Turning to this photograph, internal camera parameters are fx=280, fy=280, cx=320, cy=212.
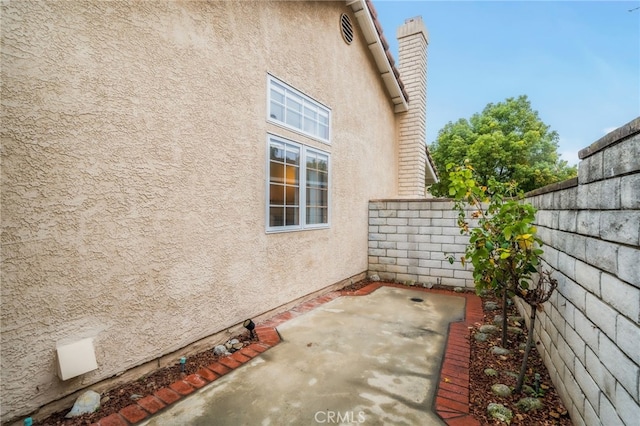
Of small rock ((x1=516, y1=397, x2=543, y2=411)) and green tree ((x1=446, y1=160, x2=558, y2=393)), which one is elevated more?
green tree ((x1=446, y1=160, x2=558, y2=393))

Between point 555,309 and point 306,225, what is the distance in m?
3.48

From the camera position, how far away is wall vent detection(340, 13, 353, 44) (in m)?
6.14

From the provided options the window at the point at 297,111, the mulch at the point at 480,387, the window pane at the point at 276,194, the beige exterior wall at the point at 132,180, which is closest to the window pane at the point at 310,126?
the window at the point at 297,111

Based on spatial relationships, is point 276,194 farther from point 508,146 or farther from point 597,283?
point 508,146

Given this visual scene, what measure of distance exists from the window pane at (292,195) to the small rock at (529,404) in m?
3.60

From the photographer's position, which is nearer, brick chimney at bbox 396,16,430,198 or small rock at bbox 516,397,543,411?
small rock at bbox 516,397,543,411

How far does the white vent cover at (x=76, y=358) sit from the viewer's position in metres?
2.15

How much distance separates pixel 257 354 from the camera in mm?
3223

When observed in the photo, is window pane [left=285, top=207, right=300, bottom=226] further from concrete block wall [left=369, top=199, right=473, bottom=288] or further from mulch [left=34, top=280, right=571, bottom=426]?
concrete block wall [left=369, top=199, right=473, bottom=288]

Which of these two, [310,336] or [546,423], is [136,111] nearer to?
[310,336]

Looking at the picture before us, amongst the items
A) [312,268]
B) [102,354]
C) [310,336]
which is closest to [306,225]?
[312,268]

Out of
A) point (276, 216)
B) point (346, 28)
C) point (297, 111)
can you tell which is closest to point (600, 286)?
point (276, 216)

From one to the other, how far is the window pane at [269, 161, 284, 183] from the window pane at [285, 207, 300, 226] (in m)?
0.52
